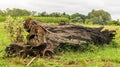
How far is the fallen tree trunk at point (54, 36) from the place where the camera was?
1130 centimetres

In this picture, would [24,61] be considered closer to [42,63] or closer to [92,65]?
[42,63]

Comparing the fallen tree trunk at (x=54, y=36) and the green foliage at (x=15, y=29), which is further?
the green foliage at (x=15, y=29)

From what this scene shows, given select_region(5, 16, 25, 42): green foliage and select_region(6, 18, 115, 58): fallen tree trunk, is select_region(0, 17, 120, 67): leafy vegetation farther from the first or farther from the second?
select_region(6, 18, 115, 58): fallen tree trunk

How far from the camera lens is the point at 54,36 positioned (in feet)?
40.8

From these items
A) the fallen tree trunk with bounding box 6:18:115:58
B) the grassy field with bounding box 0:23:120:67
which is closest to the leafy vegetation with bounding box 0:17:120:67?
the grassy field with bounding box 0:23:120:67

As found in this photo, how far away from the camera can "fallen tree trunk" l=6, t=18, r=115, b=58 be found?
37.1 ft

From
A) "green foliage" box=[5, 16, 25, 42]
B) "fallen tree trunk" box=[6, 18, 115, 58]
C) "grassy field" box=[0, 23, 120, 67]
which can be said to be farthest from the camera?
"green foliage" box=[5, 16, 25, 42]

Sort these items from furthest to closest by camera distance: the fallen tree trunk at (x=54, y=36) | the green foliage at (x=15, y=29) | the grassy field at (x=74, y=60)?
the green foliage at (x=15, y=29) < the fallen tree trunk at (x=54, y=36) < the grassy field at (x=74, y=60)

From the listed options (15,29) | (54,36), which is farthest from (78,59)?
(15,29)

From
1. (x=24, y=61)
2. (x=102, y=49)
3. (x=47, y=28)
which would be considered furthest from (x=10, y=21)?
(x=102, y=49)

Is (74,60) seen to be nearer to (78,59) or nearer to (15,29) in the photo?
(78,59)

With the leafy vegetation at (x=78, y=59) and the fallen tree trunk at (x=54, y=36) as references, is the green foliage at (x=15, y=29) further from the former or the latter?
the fallen tree trunk at (x=54, y=36)

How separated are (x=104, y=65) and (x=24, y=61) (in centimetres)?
252

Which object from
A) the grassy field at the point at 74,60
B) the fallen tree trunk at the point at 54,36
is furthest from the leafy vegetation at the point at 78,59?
the fallen tree trunk at the point at 54,36
